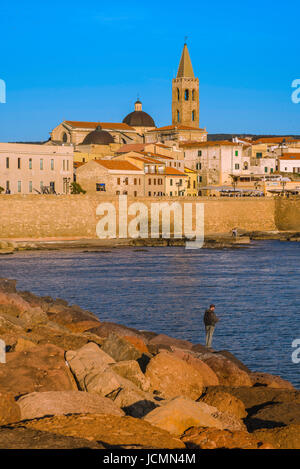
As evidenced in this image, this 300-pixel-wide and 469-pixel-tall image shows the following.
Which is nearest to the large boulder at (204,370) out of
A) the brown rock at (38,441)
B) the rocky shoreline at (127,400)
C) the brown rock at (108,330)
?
the rocky shoreline at (127,400)

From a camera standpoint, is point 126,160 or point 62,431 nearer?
point 62,431

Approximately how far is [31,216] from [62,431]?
46.5m

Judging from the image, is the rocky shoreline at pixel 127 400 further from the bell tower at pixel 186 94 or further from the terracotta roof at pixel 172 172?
the bell tower at pixel 186 94

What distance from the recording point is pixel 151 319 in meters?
20.7

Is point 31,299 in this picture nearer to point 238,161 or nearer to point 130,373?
point 130,373

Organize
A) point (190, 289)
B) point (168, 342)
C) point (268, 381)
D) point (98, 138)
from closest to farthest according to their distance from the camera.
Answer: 1. point (268, 381)
2. point (168, 342)
3. point (190, 289)
4. point (98, 138)

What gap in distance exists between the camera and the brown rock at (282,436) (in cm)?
732

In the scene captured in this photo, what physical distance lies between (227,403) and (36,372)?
2515mm

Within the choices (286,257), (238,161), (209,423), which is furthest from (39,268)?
(238,161)

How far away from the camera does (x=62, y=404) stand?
757 centimetres

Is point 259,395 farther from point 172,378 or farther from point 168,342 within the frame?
point 168,342

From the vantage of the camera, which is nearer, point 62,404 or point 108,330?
point 62,404

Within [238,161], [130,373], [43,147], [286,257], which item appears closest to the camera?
[130,373]

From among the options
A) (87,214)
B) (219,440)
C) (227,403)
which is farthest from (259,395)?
(87,214)
